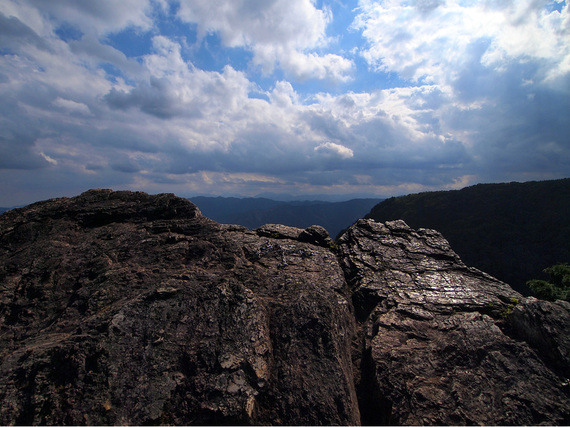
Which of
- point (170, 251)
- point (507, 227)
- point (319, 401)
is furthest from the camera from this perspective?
point (507, 227)

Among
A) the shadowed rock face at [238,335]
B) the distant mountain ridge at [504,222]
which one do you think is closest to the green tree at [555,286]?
the shadowed rock face at [238,335]

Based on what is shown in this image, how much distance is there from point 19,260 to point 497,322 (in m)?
20.7

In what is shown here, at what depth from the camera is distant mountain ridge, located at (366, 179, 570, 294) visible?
11538cm

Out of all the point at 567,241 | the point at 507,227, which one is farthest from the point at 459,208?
the point at 567,241

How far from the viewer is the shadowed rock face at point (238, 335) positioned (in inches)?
324

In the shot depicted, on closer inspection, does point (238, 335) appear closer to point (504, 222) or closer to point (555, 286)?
point (555, 286)

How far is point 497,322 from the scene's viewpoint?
1207 centimetres

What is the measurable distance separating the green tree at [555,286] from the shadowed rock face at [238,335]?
29.3ft

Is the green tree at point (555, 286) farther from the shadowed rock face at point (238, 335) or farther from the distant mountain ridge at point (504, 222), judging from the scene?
the distant mountain ridge at point (504, 222)

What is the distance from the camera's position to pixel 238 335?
32.1ft

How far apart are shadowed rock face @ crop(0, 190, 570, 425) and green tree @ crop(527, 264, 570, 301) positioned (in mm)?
8929

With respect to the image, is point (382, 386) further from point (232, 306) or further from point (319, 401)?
point (232, 306)

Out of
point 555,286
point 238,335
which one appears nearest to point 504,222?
point 555,286

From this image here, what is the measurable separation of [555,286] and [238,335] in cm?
2585
